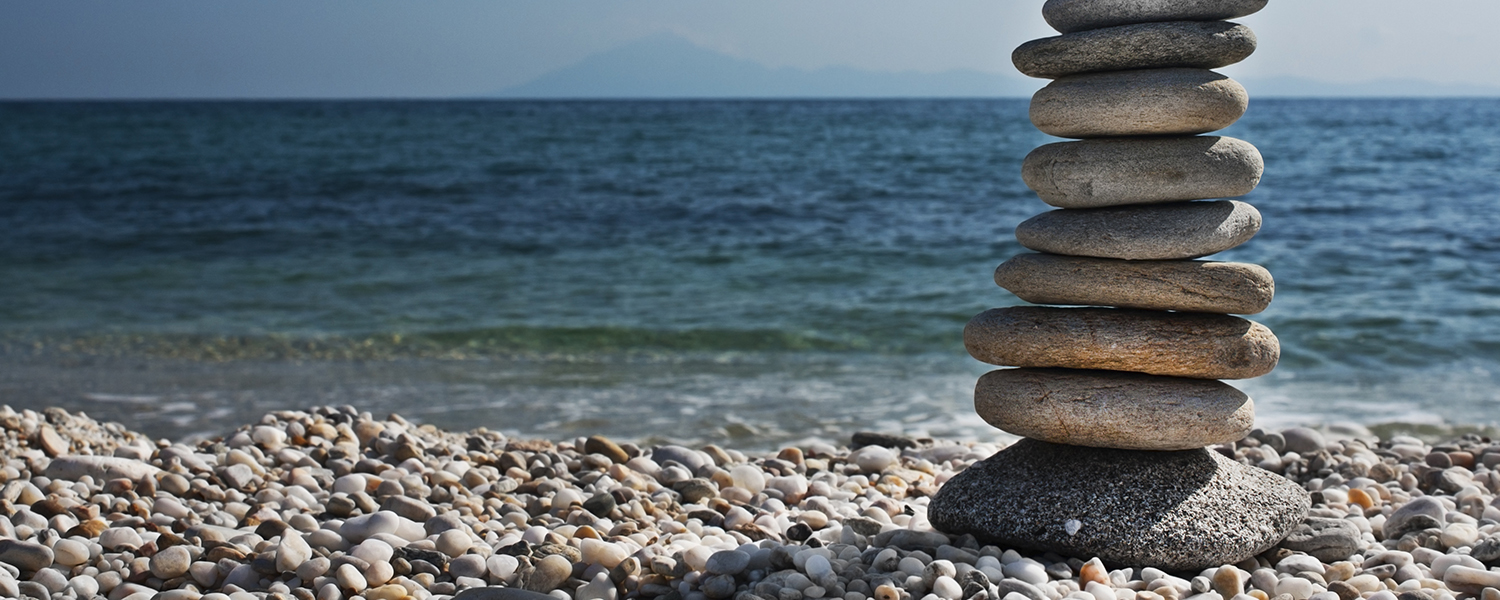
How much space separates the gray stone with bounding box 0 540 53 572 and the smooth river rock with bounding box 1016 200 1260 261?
3.09 meters

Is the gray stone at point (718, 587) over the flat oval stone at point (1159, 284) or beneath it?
beneath

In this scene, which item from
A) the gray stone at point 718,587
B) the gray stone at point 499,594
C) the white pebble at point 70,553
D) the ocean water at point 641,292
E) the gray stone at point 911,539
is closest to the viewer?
the gray stone at point 499,594

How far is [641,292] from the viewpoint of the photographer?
10.2 meters

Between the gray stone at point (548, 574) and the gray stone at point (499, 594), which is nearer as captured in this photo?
the gray stone at point (499, 594)

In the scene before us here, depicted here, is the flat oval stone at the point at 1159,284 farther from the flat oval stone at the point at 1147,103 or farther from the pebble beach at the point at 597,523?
the pebble beach at the point at 597,523

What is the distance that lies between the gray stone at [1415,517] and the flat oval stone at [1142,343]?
2.63 feet

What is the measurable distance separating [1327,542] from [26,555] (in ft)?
12.8

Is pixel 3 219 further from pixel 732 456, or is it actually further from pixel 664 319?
pixel 732 456

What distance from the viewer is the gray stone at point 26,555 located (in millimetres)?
3064

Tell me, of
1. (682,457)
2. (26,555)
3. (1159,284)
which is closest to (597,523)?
(682,457)

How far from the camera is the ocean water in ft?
21.5

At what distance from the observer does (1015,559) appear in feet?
10.2

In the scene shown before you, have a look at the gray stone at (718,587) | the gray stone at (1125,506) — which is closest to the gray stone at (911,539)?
the gray stone at (1125,506)

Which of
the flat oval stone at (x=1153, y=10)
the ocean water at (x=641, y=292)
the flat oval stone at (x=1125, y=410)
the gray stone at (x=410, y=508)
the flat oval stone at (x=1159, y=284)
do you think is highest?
the flat oval stone at (x=1153, y=10)
